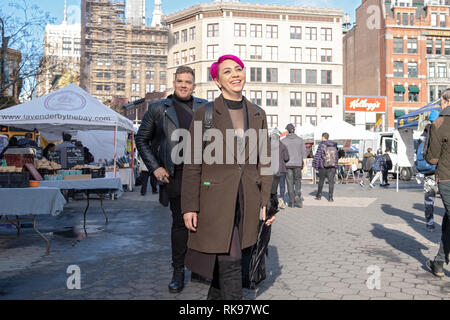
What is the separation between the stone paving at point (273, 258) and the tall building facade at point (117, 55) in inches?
3333

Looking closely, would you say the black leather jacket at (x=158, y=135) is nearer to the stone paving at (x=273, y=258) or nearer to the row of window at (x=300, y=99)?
the stone paving at (x=273, y=258)

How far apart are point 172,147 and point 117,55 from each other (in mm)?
94375

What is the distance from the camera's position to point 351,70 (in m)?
68.7

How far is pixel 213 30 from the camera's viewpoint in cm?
6181

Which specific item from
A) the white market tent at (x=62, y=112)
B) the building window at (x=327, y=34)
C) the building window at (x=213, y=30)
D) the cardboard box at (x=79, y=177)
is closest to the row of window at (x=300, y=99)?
the building window at (x=327, y=34)

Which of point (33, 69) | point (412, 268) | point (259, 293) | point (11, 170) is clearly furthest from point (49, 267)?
point (33, 69)

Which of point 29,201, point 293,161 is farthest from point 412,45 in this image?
point 29,201

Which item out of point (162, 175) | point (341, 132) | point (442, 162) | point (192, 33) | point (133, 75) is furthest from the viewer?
point (133, 75)

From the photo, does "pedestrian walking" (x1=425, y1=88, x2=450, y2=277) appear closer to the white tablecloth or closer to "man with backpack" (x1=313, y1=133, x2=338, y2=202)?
the white tablecloth

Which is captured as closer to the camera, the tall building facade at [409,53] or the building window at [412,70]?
the tall building facade at [409,53]

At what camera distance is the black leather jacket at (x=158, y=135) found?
14.1 feet

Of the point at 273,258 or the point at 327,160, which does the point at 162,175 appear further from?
the point at 327,160

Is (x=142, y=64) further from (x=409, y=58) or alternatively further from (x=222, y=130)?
(x=222, y=130)

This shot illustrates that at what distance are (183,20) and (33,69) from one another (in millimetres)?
45915
